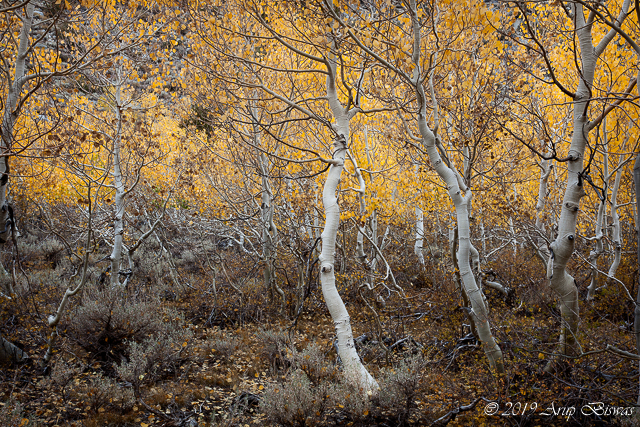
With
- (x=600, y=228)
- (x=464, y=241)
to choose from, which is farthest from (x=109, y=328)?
(x=600, y=228)

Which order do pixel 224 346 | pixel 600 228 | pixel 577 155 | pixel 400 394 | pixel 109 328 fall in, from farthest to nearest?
pixel 600 228
pixel 224 346
pixel 109 328
pixel 400 394
pixel 577 155

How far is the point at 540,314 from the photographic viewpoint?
6.32 meters

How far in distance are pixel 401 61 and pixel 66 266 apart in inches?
418

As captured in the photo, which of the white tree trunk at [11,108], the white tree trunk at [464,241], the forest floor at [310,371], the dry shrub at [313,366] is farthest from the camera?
the dry shrub at [313,366]

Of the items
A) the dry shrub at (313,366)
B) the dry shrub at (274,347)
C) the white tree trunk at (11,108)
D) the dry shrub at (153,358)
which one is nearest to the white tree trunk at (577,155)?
the dry shrub at (313,366)

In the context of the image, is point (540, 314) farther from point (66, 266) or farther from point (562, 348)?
point (66, 266)

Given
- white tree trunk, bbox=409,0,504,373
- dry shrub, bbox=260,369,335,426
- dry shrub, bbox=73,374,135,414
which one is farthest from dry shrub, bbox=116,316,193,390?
white tree trunk, bbox=409,0,504,373

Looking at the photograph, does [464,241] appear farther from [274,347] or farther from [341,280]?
[341,280]

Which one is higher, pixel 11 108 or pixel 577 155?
pixel 11 108

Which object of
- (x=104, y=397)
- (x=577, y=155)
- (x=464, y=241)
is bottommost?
(x=104, y=397)

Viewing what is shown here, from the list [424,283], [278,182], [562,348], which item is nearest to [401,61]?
[562,348]

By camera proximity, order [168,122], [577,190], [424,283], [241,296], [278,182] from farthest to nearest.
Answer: [168,122]
[424,283]
[278,182]
[241,296]
[577,190]

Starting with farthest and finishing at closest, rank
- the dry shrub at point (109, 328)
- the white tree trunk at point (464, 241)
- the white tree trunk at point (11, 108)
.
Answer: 1. the dry shrub at point (109, 328)
2. the white tree trunk at point (11, 108)
3. the white tree trunk at point (464, 241)

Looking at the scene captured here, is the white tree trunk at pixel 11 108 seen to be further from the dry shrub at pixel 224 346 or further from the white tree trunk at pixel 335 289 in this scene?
the white tree trunk at pixel 335 289
